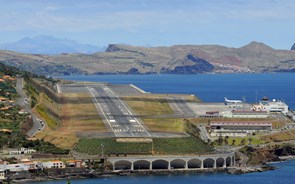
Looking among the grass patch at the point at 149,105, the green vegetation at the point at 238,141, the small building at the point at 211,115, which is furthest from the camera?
the grass patch at the point at 149,105

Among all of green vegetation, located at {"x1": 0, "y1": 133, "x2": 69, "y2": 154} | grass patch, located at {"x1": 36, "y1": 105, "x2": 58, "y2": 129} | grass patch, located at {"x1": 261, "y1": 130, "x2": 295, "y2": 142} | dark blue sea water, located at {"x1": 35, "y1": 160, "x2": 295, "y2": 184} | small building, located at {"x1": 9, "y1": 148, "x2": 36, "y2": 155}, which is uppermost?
grass patch, located at {"x1": 36, "y1": 105, "x2": 58, "y2": 129}

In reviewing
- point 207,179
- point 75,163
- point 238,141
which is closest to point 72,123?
point 238,141

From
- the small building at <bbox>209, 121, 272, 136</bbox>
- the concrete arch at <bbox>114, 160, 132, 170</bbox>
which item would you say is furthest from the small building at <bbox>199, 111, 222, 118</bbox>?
the concrete arch at <bbox>114, 160, 132, 170</bbox>

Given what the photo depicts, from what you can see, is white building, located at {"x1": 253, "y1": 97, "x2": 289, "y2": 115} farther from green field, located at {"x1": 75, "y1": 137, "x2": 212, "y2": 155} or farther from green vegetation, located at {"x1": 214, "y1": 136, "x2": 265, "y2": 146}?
green field, located at {"x1": 75, "y1": 137, "x2": 212, "y2": 155}

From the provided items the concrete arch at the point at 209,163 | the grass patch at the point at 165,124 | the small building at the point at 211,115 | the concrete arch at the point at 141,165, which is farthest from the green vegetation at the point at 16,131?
the small building at the point at 211,115

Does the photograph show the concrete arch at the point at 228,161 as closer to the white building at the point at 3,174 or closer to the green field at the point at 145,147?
the green field at the point at 145,147
